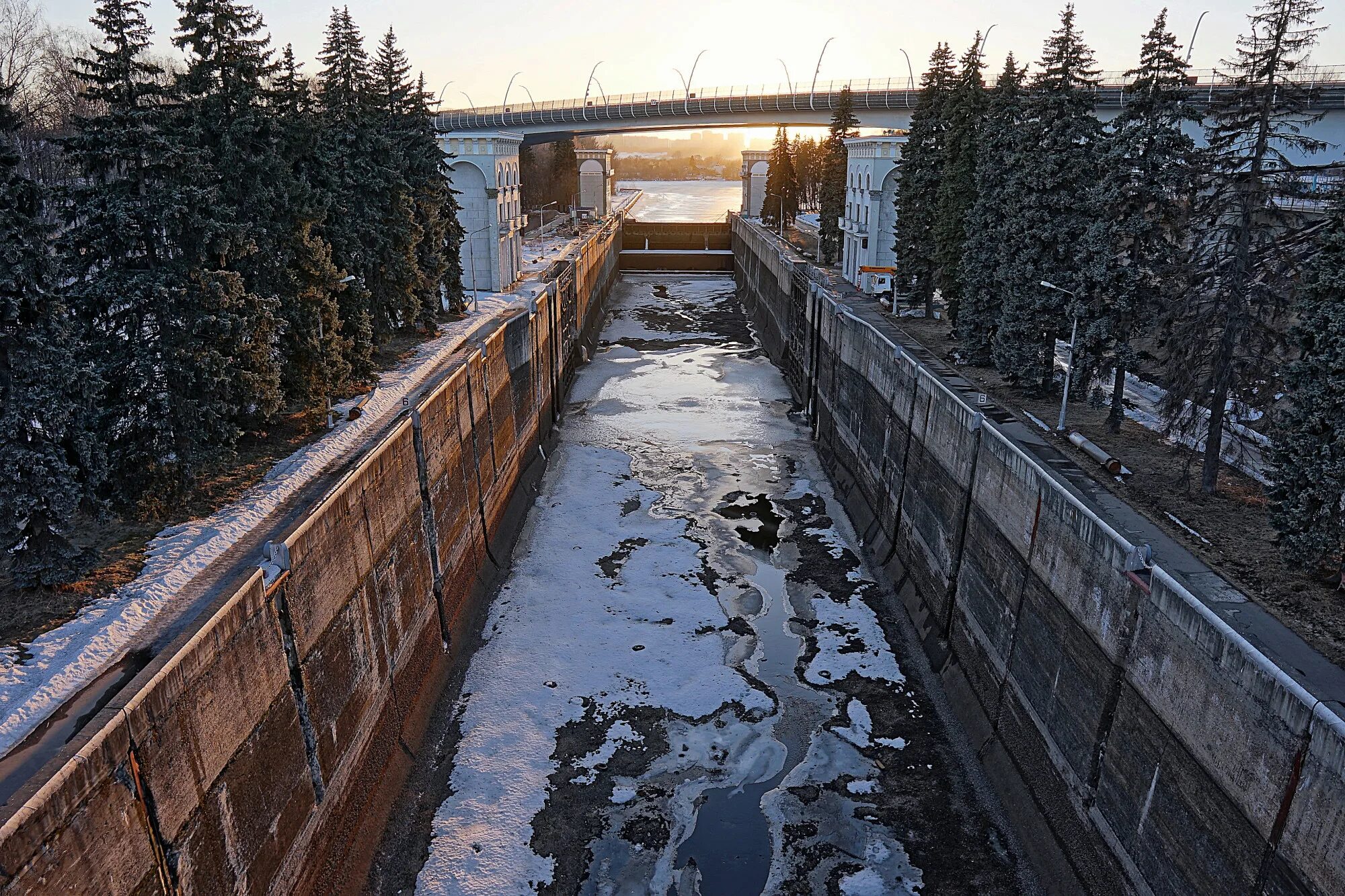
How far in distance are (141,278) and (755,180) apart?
98.7 metres

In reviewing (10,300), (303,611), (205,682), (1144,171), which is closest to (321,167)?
(10,300)

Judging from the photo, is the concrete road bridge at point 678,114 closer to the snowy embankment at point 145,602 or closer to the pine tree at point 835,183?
the pine tree at point 835,183

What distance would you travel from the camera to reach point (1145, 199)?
997 inches

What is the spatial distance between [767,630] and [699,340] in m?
41.4

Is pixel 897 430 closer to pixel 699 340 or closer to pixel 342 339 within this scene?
pixel 342 339

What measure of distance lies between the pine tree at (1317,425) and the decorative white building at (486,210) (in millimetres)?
46501

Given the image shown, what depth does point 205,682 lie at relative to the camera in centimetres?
1309

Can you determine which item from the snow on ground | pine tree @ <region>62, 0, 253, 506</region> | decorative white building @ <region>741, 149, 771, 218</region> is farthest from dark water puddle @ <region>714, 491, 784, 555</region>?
decorative white building @ <region>741, 149, 771, 218</region>

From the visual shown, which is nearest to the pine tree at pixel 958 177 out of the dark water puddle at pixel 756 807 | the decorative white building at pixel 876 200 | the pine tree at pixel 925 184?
the pine tree at pixel 925 184

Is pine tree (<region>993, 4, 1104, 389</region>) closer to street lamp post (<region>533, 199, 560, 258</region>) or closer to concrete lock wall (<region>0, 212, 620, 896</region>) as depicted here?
concrete lock wall (<region>0, 212, 620, 896</region>)

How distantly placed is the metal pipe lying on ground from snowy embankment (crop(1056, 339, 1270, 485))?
1460mm

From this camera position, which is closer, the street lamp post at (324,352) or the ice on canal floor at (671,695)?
the ice on canal floor at (671,695)

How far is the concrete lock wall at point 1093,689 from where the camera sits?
1166 cm

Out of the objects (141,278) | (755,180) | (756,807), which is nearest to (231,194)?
(141,278)
